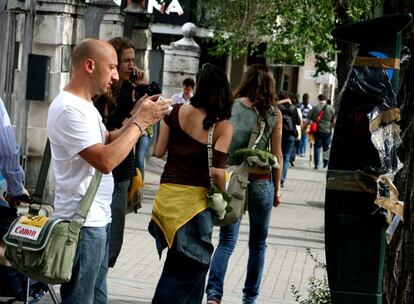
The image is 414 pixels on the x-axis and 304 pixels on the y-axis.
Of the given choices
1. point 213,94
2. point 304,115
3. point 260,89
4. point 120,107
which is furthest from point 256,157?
point 304,115

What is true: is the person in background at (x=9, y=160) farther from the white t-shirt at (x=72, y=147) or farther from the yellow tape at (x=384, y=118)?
the yellow tape at (x=384, y=118)

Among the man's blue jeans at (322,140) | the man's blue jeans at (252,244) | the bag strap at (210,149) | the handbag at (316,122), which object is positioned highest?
the bag strap at (210,149)

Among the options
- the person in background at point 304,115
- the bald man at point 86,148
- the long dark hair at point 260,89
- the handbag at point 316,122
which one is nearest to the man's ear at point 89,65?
the bald man at point 86,148

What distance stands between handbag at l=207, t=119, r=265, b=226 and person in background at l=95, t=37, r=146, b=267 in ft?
1.90

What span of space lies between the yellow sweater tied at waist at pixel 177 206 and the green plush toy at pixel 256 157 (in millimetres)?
1488

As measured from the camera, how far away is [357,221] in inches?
215

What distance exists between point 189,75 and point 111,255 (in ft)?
65.0

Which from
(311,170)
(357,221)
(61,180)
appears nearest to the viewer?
(357,221)

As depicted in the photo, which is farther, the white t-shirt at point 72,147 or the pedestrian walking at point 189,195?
the pedestrian walking at point 189,195

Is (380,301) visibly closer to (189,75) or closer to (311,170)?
(189,75)

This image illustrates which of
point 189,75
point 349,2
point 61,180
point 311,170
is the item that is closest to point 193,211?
point 61,180

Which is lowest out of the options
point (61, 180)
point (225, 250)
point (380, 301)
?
point (225, 250)

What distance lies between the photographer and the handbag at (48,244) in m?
5.81

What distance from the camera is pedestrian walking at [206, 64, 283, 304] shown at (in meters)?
9.46
